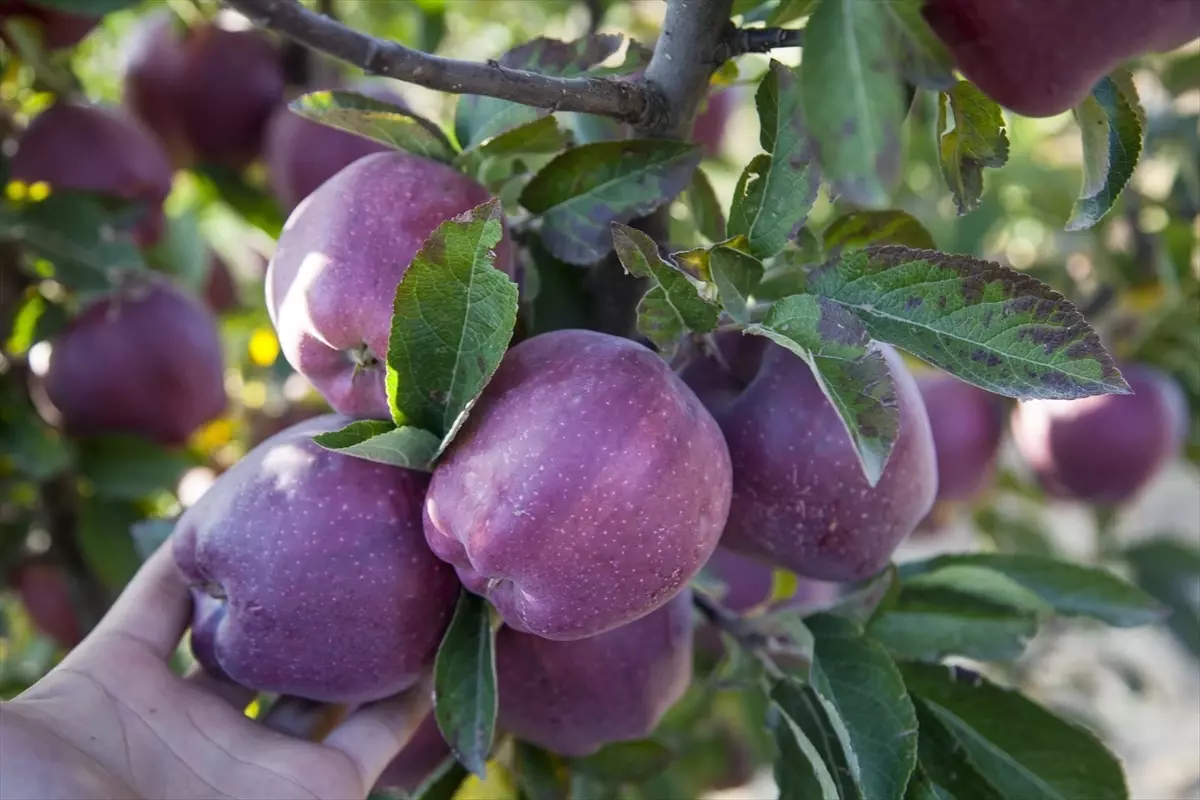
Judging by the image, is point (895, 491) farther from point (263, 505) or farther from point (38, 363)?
point (38, 363)

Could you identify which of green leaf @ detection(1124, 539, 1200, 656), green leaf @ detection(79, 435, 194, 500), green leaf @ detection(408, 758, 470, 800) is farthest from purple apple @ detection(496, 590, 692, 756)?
green leaf @ detection(1124, 539, 1200, 656)

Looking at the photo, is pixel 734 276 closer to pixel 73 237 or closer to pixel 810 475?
pixel 810 475

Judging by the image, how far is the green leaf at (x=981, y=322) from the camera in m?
0.46

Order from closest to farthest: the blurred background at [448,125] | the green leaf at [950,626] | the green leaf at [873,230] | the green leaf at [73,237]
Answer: the green leaf at [873,230], the green leaf at [950,626], the green leaf at [73,237], the blurred background at [448,125]

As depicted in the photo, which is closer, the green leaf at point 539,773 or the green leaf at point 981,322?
the green leaf at point 981,322

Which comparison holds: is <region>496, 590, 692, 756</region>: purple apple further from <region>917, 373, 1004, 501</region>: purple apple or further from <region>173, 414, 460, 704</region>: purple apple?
<region>917, 373, 1004, 501</region>: purple apple

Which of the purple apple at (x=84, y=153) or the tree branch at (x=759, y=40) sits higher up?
the tree branch at (x=759, y=40)

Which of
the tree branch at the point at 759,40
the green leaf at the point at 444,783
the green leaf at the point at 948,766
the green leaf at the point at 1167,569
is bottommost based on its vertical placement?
the green leaf at the point at 1167,569

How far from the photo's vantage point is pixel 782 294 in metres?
0.61

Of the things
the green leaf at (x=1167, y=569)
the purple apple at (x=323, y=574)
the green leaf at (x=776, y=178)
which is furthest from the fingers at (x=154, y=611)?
the green leaf at (x=1167, y=569)

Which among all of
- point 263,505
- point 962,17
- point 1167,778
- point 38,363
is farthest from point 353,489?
point 1167,778

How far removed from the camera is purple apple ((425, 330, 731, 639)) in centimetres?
50

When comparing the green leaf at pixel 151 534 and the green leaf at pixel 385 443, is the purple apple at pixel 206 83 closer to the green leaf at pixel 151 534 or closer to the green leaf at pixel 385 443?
the green leaf at pixel 151 534

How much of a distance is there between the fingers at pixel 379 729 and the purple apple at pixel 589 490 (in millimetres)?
223
